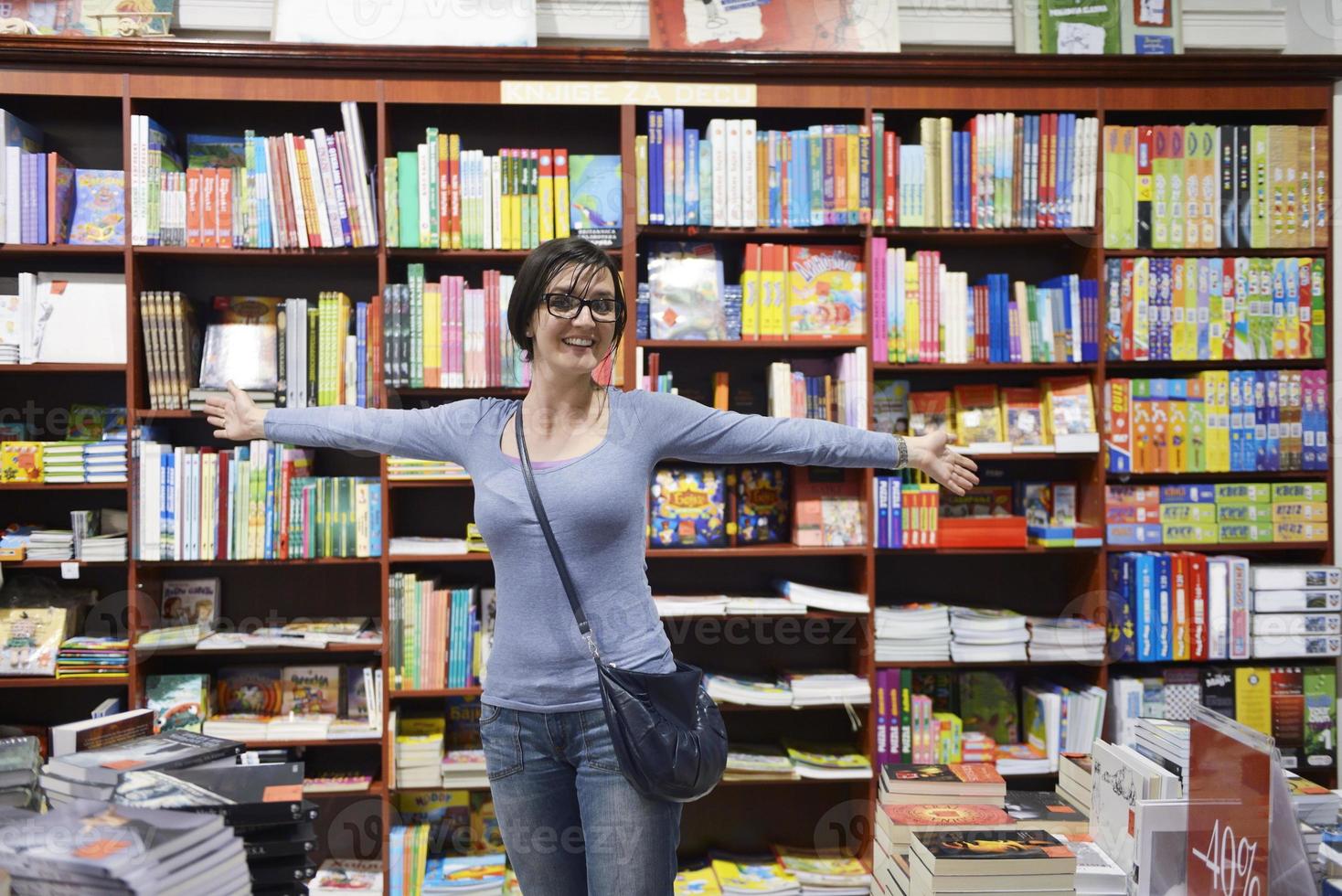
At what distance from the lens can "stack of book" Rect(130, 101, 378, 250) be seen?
2.71 meters

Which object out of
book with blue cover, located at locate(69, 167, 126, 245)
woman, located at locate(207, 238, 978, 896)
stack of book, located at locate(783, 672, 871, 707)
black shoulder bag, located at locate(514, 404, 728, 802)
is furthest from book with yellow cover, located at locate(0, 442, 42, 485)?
stack of book, located at locate(783, 672, 871, 707)

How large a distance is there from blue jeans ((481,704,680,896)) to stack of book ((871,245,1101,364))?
1.76 metres

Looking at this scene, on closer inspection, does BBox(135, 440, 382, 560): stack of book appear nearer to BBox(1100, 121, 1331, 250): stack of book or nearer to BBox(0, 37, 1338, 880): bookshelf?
BBox(0, 37, 1338, 880): bookshelf

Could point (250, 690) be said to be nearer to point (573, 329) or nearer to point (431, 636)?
point (431, 636)

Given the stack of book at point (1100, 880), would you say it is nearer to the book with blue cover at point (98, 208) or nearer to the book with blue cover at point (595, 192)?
the book with blue cover at point (595, 192)

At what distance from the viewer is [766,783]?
2850 millimetres

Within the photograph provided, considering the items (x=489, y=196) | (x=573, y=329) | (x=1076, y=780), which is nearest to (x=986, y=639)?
(x=1076, y=780)

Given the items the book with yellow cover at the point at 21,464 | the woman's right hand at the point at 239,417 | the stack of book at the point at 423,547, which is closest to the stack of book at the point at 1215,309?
the stack of book at the point at 423,547

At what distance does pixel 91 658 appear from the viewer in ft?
8.82

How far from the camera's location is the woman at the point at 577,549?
1.46m

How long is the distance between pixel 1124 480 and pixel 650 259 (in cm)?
173

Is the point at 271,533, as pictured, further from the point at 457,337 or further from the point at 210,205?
the point at 210,205

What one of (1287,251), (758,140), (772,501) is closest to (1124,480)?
(1287,251)

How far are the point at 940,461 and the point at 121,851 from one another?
131cm
